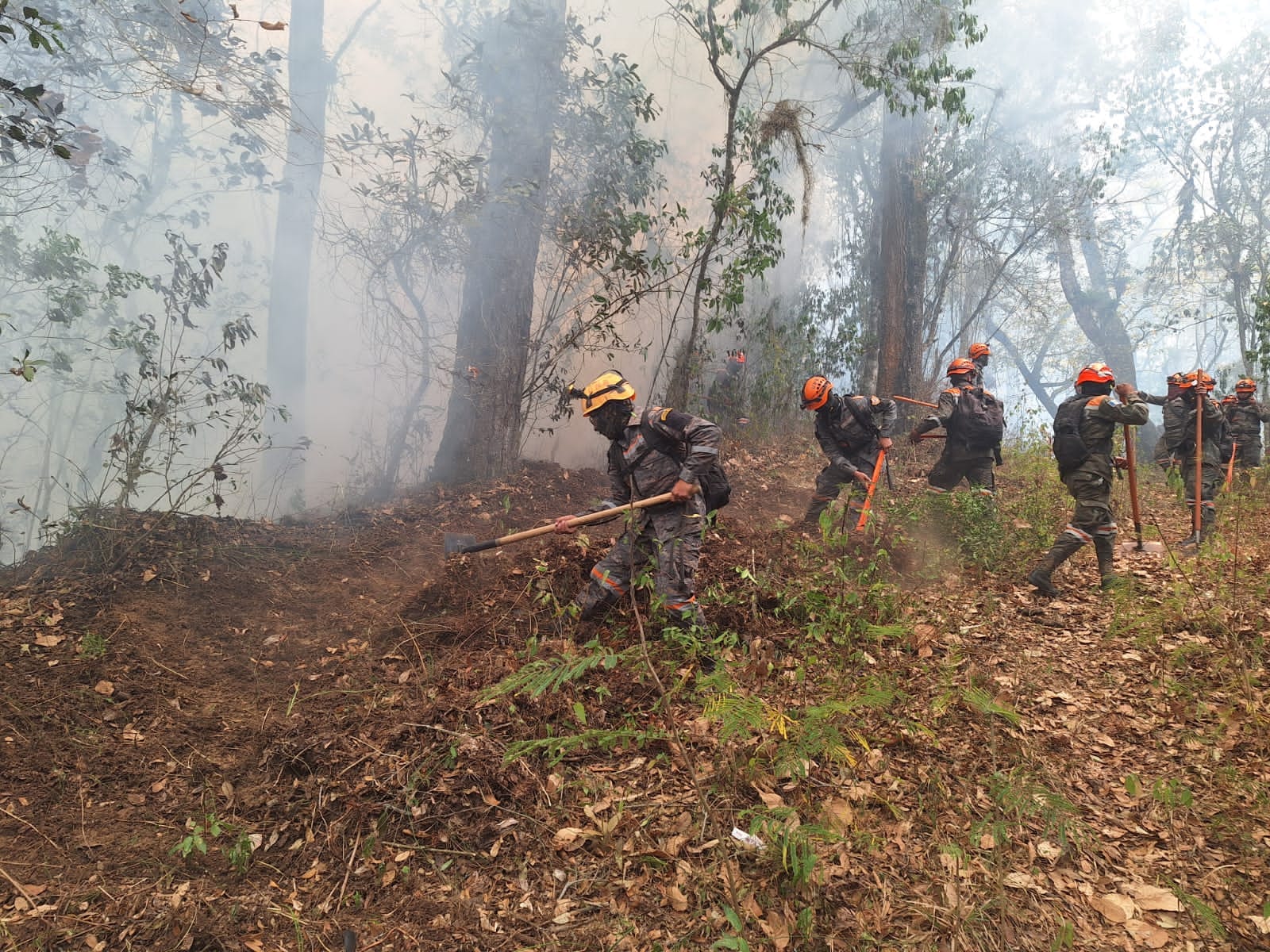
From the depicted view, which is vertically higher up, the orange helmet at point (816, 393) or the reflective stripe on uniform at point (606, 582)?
the orange helmet at point (816, 393)

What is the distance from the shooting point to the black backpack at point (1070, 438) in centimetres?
512

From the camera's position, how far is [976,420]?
6.64 meters

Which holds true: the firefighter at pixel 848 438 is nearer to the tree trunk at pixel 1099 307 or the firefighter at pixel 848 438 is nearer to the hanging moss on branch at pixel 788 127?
the hanging moss on branch at pixel 788 127

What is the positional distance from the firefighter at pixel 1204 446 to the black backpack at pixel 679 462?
509cm

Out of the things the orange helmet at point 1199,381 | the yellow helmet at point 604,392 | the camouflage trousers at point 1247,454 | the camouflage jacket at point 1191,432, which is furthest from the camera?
the camouflage trousers at point 1247,454

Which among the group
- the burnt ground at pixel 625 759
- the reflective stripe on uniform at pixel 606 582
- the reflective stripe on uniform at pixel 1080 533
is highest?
the reflective stripe on uniform at pixel 1080 533

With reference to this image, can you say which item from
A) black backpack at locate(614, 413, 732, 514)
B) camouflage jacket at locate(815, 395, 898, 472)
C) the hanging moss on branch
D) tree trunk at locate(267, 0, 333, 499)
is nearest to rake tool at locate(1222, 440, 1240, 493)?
camouflage jacket at locate(815, 395, 898, 472)

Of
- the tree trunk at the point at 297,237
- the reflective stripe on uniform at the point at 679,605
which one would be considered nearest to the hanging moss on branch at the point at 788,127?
the tree trunk at the point at 297,237

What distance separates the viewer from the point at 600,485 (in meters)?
8.38

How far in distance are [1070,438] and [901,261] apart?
8.72m

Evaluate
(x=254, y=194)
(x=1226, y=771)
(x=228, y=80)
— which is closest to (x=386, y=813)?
(x=1226, y=771)

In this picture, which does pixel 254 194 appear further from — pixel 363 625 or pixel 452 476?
pixel 363 625

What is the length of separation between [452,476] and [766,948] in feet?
21.5

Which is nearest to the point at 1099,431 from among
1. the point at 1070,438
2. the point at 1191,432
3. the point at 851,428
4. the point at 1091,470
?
the point at 1070,438
